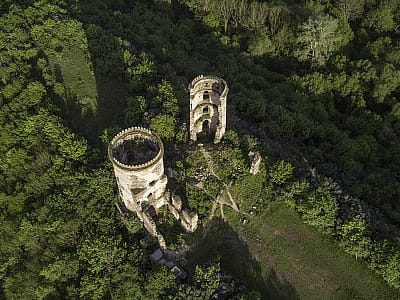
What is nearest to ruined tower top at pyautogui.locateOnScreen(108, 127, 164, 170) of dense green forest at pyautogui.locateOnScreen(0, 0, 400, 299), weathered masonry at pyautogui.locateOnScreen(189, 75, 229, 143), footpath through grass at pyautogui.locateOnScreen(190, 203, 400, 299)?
dense green forest at pyautogui.locateOnScreen(0, 0, 400, 299)

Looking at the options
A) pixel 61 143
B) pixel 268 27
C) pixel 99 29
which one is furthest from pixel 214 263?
pixel 268 27

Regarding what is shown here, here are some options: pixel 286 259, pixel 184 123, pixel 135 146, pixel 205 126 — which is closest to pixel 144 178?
pixel 135 146

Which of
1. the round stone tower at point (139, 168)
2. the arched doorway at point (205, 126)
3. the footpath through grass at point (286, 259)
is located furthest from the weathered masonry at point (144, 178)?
the arched doorway at point (205, 126)

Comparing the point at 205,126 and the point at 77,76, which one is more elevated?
the point at 205,126

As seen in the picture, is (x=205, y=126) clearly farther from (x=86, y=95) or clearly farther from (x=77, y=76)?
(x=77, y=76)

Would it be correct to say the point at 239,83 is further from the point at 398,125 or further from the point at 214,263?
the point at 214,263

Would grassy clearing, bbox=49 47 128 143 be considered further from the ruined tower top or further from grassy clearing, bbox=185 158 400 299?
grassy clearing, bbox=185 158 400 299

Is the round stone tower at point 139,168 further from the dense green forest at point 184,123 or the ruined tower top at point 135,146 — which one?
the dense green forest at point 184,123

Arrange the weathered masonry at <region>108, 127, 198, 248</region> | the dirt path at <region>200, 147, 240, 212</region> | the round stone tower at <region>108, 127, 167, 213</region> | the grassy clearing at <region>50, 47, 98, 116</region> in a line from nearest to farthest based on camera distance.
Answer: the round stone tower at <region>108, 127, 167, 213</region> < the weathered masonry at <region>108, 127, 198, 248</region> < the dirt path at <region>200, 147, 240, 212</region> < the grassy clearing at <region>50, 47, 98, 116</region>
